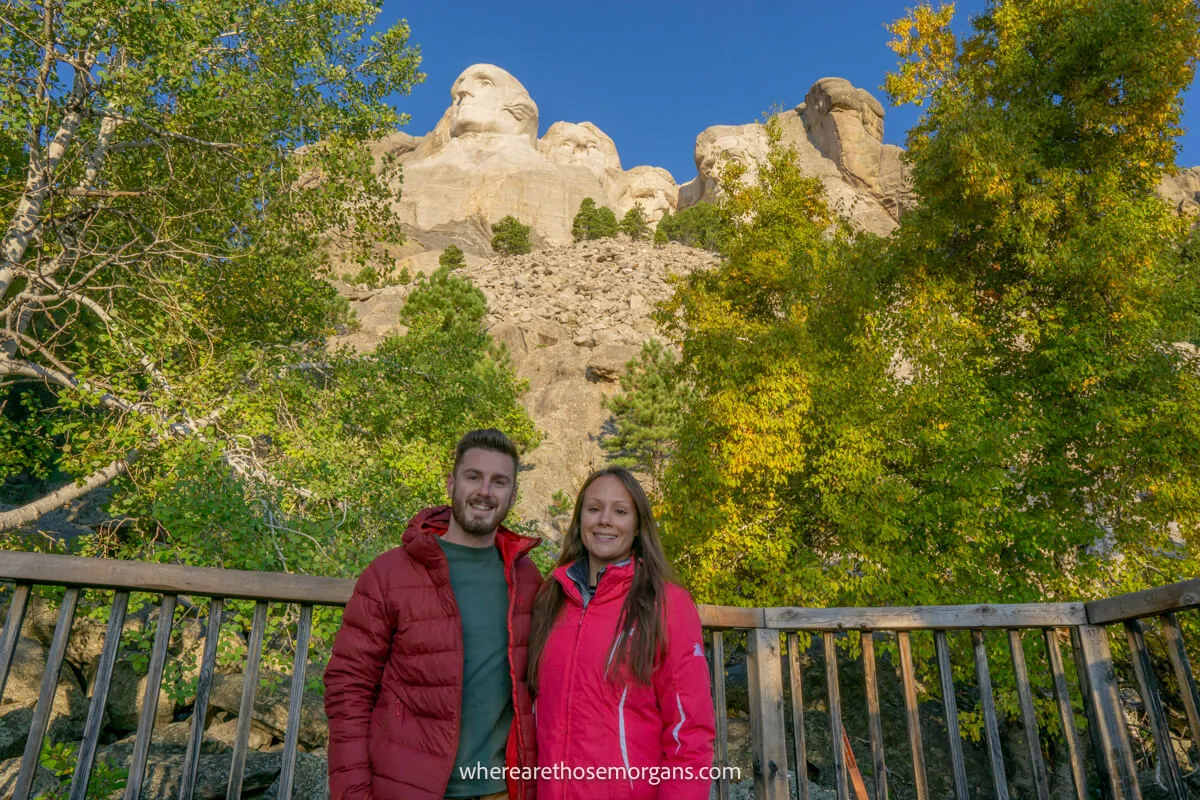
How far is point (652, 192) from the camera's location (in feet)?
283

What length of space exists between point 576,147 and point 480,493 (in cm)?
9405

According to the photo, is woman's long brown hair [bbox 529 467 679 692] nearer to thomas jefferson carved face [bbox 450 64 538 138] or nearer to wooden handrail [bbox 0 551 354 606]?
wooden handrail [bbox 0 551 354 606]

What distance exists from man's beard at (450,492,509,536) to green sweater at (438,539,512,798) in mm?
94

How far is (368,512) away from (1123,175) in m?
12.0

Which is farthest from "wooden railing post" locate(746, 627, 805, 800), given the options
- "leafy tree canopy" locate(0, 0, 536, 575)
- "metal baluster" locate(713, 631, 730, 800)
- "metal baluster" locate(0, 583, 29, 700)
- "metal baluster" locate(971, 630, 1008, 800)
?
"leafy tree canopy" locate(0, 0, 536, 575)

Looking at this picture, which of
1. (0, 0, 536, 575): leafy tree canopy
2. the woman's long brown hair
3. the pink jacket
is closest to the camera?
the pink jacket

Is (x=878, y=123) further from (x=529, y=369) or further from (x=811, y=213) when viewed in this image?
(x=811, y=213)

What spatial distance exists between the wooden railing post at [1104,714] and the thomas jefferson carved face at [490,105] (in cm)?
8961

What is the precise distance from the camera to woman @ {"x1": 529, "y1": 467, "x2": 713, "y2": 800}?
208cm

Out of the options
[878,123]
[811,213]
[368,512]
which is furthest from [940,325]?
[878,123]

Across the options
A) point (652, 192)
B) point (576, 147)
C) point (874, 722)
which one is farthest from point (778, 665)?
point (576, 147)

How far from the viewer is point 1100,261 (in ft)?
30.3

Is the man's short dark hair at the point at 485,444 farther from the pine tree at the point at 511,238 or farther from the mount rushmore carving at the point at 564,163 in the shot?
the pine tree at the point at 511,238

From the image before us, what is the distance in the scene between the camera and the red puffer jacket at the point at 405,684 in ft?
6.63
